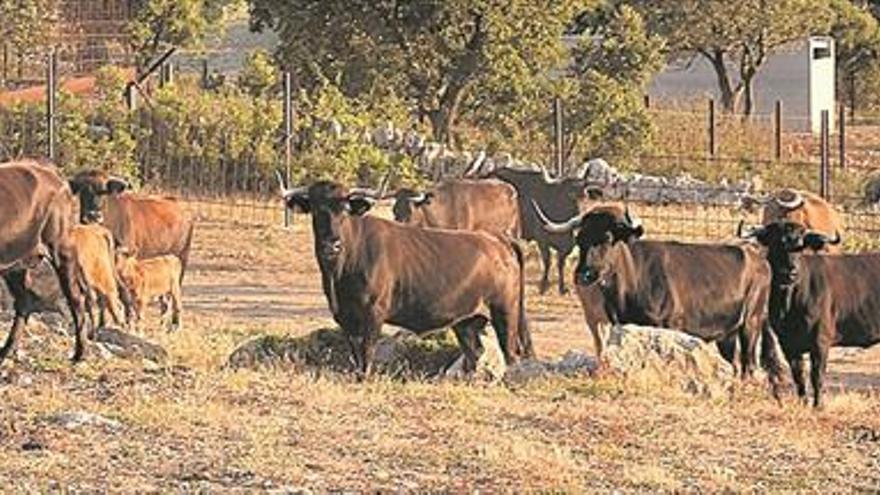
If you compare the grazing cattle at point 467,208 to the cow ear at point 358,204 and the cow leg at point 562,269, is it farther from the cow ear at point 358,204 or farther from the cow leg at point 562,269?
the cow ear at point 358,204

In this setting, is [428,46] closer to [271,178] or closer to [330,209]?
→ [271,178]

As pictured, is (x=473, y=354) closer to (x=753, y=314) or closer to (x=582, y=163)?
(x=753, y=314)

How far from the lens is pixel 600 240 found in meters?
16.8

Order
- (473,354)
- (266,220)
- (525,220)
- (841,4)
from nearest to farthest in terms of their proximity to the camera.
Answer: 1. (473,354)
2. (525,220)
3. (266,220)
4. (841,4)

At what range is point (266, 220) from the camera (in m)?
30.0

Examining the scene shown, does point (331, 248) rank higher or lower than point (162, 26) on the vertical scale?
lower

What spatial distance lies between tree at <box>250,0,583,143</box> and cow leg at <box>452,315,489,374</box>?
18865 mm

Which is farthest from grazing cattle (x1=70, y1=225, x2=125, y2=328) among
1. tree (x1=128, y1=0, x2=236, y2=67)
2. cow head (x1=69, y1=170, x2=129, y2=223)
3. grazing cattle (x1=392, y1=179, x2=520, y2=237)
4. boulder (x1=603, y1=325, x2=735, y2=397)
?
tree (x1=128, y1=0, x2=236, y2=67)

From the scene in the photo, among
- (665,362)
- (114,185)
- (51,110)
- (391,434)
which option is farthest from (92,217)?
(51,110)

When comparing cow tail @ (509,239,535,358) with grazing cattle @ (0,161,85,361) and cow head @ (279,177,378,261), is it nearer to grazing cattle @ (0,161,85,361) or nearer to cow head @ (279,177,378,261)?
cow head @ (279,177,378,261)

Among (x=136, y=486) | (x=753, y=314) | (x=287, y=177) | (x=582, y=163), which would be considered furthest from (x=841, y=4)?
(x=136, y=486)

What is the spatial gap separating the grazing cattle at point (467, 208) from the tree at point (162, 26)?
69.1 feet

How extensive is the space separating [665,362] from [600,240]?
1880 millimetres

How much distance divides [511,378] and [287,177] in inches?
607
